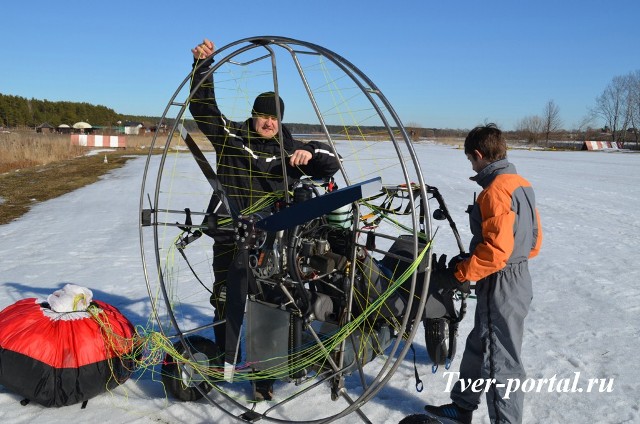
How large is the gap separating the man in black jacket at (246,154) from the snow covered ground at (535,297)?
1.08m

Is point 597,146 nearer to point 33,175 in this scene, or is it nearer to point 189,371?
point 33,175

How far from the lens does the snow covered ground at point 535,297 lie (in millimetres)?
3332

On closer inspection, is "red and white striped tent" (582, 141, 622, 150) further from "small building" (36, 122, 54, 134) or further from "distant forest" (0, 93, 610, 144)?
"small building" (36, 122, 54, 134)

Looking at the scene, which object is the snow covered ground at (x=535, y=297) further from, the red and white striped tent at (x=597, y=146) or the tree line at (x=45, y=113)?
the tree line at (x=45, y=113)

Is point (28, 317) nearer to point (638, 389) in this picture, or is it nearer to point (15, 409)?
→ point (15, 409)

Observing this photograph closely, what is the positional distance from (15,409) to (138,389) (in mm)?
765

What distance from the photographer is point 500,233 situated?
2711 mm

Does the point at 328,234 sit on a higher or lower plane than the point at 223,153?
lower

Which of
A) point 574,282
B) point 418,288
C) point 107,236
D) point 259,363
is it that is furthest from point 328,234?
point 107,236

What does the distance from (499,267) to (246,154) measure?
202 centimetres

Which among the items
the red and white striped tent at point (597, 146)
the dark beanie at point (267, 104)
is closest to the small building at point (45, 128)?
the red and white striped tent at point (597, 146)

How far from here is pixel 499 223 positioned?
8.91ft

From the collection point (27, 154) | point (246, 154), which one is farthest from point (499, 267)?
point (27, 154)

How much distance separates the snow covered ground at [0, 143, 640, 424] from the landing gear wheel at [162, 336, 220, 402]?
85 millimetres
